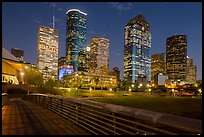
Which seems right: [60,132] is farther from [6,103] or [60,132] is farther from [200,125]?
[6,103]

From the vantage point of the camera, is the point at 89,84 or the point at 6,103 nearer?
the point at 6,103

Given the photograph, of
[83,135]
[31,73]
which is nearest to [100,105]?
[83,135]

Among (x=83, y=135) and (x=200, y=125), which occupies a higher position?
(x=200, y=125)

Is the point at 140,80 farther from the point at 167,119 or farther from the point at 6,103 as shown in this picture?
the point at 167,119

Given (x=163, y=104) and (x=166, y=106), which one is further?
(x=163, y=104)

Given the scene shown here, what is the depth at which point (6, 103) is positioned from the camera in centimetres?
2084

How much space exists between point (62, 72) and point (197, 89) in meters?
103

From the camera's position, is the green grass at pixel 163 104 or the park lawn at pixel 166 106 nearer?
the park lawn at pixel 166 106

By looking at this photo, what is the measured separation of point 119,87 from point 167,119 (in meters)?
133

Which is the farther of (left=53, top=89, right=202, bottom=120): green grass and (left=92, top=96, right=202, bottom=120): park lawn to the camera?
(left=53, top=89, right=202, bottom=120): green grass

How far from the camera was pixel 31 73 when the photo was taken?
8238 centimetres

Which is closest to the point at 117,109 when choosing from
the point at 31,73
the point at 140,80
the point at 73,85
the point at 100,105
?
the point at 100,105

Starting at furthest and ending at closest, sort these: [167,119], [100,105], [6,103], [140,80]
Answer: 1. [140,80]
2. [6,103]
3. [100,105]
4. [167,119]

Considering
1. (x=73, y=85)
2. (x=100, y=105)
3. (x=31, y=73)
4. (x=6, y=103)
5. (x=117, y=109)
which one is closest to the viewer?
(x=117, y=109)
